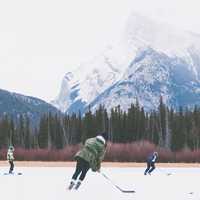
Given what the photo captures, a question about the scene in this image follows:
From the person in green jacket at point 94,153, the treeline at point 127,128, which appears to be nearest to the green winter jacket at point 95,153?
the person in green jacket at point 94,153

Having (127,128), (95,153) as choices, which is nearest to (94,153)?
(95,153)

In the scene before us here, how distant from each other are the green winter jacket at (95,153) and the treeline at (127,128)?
75.3 metres

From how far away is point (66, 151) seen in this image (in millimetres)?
67500

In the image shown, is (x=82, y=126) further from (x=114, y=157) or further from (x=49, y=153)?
(x=114, y=157)

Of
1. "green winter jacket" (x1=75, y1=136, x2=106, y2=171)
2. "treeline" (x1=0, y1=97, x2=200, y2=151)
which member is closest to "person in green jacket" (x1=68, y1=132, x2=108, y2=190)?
"green winter jacket" (x1=75, y1=136, x2=106, y2=171)

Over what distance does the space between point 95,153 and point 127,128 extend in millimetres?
85099

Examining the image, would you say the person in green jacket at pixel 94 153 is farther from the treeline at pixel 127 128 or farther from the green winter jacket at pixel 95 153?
the treeline at pixel 127 128

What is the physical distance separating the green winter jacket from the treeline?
2966 inches

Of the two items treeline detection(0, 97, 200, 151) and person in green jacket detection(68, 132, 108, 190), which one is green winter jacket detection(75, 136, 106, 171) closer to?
person in green jacket detection(68, 132, 108, 190)

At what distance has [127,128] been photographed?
99500 millimetres

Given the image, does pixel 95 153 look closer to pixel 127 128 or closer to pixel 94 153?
pixel 94 153

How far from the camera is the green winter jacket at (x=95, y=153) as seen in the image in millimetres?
14586

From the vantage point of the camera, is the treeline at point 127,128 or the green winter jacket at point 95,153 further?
the treeline at point 127,128

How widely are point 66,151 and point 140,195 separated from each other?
52.6 meters
